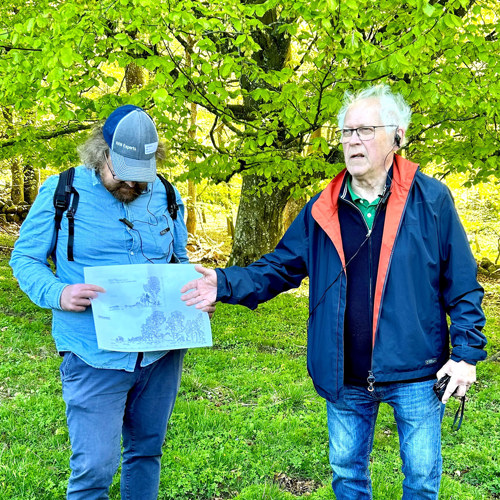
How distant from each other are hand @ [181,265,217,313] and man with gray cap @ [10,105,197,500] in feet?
0.75

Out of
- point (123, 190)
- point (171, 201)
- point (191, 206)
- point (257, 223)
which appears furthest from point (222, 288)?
point (191, 206)

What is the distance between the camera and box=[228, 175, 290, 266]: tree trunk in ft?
32.4

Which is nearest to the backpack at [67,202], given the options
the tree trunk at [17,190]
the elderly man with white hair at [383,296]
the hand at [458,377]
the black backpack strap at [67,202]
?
the black backpack strap at [67,202]

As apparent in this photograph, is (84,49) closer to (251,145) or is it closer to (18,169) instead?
(251,145)

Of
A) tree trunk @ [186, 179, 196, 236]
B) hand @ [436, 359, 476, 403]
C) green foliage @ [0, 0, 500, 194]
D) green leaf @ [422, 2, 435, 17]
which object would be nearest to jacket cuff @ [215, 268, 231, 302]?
hand @ [436, 359, 476, 403]

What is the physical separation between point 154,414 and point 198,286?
67cm

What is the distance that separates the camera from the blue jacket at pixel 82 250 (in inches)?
87.1

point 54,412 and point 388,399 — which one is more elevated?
point 388,399

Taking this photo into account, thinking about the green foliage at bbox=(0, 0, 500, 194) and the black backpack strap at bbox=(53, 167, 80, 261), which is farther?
the green foliage at bbox=(0, 0, 500, 194)

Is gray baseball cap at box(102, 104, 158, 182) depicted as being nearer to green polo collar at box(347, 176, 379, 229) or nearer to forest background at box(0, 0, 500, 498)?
forest background at box(0, 0, 500, 498)

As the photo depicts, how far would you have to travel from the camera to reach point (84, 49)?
4949 millimetres

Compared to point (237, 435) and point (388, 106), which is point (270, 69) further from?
point (237, 435)

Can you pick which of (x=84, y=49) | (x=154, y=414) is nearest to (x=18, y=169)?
(x=84, y=49)

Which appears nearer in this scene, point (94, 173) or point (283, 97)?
point (94, 173)
